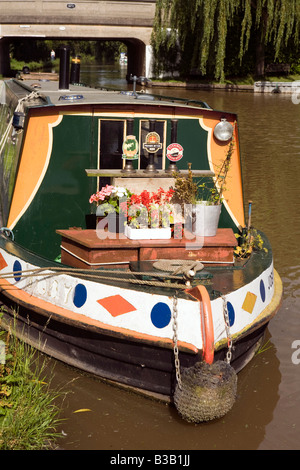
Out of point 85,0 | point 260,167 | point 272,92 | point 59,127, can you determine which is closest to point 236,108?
point 272,92

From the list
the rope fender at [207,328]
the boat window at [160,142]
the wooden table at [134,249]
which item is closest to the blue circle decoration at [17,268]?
the wooden table at [134,249]

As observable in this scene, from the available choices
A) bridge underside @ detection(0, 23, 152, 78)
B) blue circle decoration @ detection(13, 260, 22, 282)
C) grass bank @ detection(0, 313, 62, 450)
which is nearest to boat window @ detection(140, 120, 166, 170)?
blue circle decoration @ detection(13, 260, 22, 282)

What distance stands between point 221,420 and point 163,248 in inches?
73.4

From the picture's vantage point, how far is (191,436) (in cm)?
620

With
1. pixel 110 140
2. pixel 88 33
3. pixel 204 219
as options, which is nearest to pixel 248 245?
pixel 204 219

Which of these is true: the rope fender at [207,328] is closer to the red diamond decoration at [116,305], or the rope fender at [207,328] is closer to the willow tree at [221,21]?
the red diamond decoration at [116,305]

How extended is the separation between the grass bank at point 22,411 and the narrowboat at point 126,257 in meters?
0.68

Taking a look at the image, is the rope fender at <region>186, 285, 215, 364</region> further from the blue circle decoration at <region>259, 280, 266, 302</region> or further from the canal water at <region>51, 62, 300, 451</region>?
the blue circle decoration at <region>259, 280, 266, 302</region>

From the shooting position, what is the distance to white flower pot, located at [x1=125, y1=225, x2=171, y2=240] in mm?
7211

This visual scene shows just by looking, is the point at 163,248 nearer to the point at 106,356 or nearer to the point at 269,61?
the point at 106,356

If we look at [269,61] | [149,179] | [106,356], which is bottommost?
[106,356]

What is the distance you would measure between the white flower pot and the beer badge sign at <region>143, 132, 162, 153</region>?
105cm

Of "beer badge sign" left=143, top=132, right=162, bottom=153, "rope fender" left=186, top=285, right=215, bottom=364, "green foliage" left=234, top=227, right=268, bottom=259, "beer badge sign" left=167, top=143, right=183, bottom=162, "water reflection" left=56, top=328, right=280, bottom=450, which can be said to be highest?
→ "beer badge sign" left=143, top=132, right=162, bottom=153
